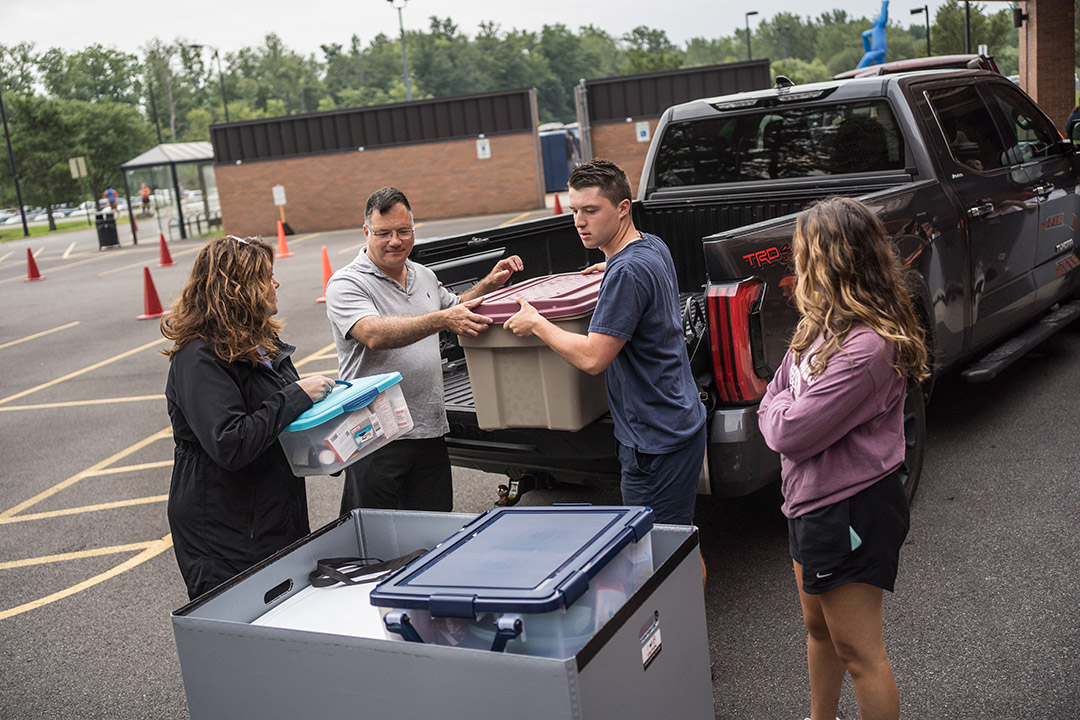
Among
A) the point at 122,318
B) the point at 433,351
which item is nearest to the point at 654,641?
the point at 433,351

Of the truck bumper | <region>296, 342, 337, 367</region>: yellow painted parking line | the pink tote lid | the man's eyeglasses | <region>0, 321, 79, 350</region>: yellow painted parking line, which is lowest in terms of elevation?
<region>296, 342, 337, 367</region>: yellow painted parking line

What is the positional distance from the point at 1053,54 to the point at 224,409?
21.5m

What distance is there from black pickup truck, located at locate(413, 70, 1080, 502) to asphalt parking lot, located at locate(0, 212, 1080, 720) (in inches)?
19.6

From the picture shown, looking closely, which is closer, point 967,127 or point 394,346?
point 394,346

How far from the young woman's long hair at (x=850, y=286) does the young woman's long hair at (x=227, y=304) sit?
1626 millimetres

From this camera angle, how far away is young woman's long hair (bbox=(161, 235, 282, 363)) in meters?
2.94

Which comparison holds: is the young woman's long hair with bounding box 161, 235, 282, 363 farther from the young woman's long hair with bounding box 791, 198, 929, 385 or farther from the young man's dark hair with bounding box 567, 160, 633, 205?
the young woman's long hair with bounding box 791, 198, 929, 385

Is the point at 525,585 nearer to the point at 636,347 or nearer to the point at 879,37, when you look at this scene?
the point at 636,347

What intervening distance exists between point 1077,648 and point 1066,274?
4.11 meters

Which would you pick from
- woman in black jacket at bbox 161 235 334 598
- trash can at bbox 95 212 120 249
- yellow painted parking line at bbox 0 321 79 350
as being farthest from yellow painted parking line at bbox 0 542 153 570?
trash can at bbox 95 212 120 249

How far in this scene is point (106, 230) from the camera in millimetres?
32281

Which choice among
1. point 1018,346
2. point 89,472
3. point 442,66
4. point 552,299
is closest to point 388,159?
point 89,472

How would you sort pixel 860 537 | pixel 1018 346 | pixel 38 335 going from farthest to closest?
pixel 38 335 < pixel 1018 346 < pixel 860 537

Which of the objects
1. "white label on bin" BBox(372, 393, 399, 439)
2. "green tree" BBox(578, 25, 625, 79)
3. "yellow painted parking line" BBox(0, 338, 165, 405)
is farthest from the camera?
"green tree" BBox(578, 25, 625, 79)
